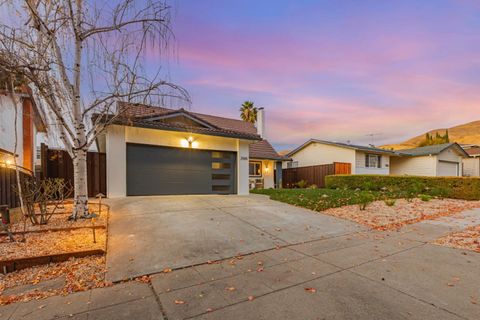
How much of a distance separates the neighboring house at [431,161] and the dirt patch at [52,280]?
2360 cm

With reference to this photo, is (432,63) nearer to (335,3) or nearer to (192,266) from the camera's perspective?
(335,3)

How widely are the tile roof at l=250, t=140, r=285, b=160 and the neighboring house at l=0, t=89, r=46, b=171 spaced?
11.4 m

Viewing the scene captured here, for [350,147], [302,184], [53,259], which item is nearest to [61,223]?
[53,259]

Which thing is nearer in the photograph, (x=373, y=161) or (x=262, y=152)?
(x=262, y=152)

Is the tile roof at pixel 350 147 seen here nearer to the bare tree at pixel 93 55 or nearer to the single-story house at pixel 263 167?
the single-story house at pixel 263 167

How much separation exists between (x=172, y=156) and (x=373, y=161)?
56.9ft

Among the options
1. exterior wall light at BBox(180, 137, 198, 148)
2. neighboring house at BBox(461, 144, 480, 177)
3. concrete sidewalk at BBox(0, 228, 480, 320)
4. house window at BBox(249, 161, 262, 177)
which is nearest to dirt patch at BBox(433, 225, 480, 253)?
concrete sidewalk at BBox(0, 228, 480, 320)

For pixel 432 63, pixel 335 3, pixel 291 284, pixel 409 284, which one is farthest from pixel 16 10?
pixel 432 63

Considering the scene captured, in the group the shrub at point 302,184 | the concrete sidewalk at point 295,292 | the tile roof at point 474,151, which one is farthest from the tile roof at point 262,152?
the tile roof at point 474,151

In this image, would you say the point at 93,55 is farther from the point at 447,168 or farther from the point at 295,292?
the point at 447,168

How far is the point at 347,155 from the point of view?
18.3m

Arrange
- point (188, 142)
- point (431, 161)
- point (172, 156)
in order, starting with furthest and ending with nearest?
1. point (431, 161)
2. point (188, 142)
3. point (172, 156)

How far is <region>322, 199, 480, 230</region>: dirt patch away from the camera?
6.39 metres

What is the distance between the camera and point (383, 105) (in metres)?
15.1
